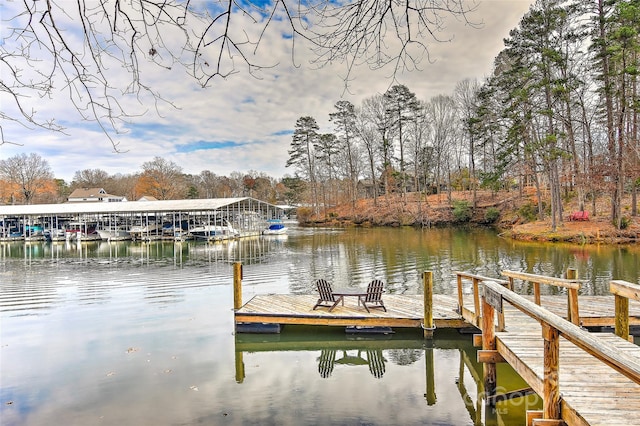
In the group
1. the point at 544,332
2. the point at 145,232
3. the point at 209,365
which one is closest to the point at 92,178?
the point at 145,232

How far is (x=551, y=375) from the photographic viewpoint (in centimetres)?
333

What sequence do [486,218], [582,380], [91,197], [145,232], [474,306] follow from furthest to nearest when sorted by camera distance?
1. [91,197]
2. [486,218]
3. [145,232]
4. [474,306]
5. [582,380]

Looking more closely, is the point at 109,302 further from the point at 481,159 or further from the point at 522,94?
the point at 481,159

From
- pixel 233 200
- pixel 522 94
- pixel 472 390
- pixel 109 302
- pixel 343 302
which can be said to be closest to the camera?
pixel 472 390

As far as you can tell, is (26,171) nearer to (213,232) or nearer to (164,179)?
(164,179)

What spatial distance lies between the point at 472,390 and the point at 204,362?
4494mm

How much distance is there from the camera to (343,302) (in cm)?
859

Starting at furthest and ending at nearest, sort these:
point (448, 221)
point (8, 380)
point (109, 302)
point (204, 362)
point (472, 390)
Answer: point (448, 221) < point (109, 302) < point (204, 362) < point (8, 380) < point (472, 390)

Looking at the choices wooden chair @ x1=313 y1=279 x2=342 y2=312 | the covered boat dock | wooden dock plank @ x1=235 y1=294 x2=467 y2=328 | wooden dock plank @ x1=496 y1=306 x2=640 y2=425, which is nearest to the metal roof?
the covered boat dock

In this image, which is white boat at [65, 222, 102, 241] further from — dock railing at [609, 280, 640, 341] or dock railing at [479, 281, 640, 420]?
dock railing at [609, 280, 640, 341]

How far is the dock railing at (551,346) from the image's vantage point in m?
2.46

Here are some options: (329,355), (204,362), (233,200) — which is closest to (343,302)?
(329,355)

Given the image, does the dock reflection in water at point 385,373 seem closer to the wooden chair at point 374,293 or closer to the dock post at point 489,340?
the dock post at point 489,340

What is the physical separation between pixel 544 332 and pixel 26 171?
7049 centimetres
